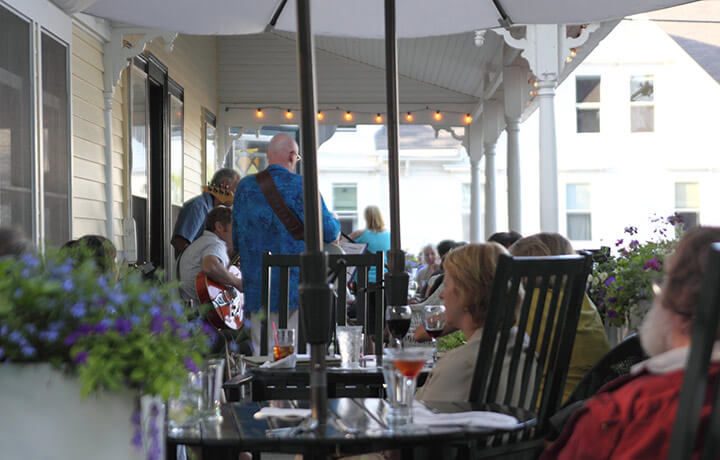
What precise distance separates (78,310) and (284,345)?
192cm

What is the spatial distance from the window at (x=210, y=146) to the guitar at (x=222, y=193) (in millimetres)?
4594

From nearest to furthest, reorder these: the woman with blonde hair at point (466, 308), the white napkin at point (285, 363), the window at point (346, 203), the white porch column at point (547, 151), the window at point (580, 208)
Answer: the woman with blonde hair at point (466, 308) < the white napkin at point (285, 363) < the white porch column at point (547, 151) < the window at point (580, 208) < the window at point (346, 203)

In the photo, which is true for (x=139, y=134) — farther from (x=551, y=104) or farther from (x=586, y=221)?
(x=586, y=221)

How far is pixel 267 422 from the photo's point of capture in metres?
1.85

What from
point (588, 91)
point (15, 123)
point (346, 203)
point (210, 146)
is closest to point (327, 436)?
point (15, 123)

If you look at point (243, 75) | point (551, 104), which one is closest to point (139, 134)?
point (551, 104)

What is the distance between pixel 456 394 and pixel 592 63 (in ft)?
50.3

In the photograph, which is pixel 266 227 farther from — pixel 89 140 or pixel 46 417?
pixel 46 417

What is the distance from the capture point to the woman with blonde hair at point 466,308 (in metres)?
2.22

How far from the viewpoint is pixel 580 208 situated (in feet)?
55.1

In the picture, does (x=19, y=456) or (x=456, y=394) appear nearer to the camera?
(x=19, y=456)

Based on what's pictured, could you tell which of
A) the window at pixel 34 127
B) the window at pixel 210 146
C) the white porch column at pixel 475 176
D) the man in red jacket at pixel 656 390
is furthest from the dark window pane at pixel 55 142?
the white porch column at pixel 475 176

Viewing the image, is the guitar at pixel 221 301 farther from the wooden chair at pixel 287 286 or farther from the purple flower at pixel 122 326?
the purple flower at pixel 122 326

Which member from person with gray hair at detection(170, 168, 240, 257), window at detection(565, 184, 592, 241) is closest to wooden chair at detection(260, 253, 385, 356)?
person with gray hair at detection(170, 168, 240, 257)
